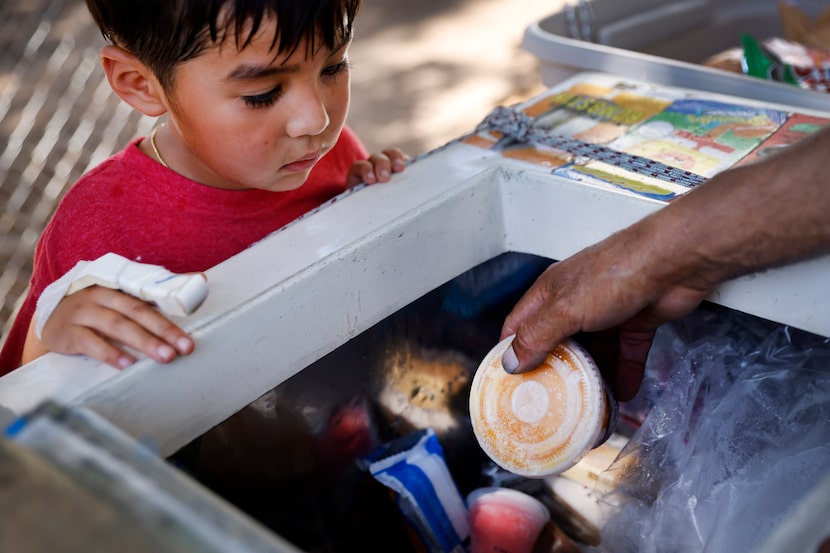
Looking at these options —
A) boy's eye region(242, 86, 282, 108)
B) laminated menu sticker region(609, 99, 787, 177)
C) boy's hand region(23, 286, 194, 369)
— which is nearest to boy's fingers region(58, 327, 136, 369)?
boy's hand region(23, 286, 194, 369)

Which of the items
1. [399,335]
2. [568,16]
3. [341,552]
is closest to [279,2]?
[399,335]

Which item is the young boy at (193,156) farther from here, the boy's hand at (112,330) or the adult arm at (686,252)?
the adult arm at (686,252)

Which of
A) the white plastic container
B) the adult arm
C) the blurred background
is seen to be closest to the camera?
the adult arm

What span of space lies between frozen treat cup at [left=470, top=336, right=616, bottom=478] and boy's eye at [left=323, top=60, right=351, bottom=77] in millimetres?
368

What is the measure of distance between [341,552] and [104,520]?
589mm

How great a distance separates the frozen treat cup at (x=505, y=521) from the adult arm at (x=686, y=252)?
235 millimetres

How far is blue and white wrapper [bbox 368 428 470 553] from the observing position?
3.13ft

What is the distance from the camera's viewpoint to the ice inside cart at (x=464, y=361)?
0.75 meters

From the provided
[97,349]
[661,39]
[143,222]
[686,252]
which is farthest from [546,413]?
[661,39]

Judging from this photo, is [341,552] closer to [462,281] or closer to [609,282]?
[462,281]

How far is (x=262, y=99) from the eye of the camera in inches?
34.4

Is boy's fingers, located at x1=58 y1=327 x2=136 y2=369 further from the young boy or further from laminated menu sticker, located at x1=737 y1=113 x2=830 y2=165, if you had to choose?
laminated menu sticker, located at x1=737 y1=113 x2=830 y2=165

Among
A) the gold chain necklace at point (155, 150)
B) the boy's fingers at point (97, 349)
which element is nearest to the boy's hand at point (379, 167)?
the gold chain necklace at point (155, 150)

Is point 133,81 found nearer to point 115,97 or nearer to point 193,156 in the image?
point 193,156
